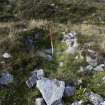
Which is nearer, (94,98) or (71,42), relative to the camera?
(94,98)

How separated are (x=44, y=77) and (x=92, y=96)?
7.12 ft

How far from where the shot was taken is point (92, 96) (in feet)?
34.1

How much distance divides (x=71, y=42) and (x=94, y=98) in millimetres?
4230

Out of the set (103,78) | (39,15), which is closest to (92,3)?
(39,15)

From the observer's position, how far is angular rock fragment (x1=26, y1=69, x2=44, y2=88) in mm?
11143

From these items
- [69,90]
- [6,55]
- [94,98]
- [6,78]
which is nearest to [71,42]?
[6,55]

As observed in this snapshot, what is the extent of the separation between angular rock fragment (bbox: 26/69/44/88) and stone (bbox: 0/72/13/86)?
2.32 ft

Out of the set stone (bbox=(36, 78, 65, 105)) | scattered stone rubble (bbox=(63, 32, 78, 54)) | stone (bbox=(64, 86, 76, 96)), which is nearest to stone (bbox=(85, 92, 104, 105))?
stone (bbox=(64, 86, 76, 96))

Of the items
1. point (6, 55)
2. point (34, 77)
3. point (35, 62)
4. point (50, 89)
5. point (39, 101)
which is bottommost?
point (39, 101)

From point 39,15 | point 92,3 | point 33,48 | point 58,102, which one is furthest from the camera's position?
point 92,3

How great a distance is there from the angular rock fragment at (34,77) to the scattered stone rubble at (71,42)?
2072 millimetres

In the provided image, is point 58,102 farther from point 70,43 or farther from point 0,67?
point 70,43

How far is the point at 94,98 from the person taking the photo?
10297mm

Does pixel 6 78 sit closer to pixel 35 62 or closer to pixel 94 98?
pixel 35 62
